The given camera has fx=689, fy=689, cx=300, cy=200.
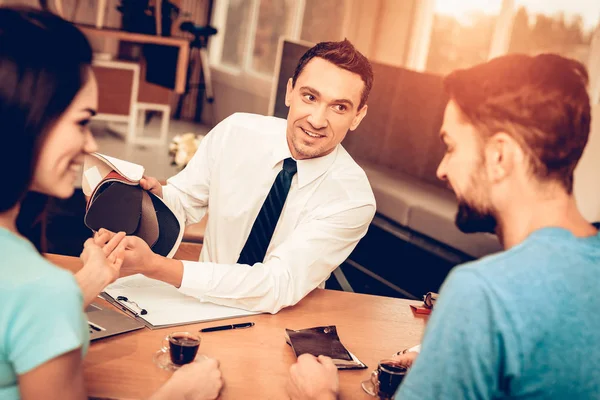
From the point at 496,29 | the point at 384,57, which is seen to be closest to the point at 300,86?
the point at 496,29

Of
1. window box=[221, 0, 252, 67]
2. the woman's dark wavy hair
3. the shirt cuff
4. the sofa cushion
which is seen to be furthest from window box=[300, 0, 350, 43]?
the woman's dark wavy hair

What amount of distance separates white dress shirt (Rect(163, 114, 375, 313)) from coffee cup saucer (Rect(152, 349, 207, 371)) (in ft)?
0.97

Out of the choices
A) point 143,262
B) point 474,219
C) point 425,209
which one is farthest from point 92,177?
point 425,209

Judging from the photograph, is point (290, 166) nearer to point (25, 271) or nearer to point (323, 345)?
point (323, 345)

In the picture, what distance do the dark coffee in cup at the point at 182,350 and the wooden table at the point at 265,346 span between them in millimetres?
38

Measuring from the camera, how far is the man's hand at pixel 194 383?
129 cm

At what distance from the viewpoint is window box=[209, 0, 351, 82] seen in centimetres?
786

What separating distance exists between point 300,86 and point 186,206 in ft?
1.94

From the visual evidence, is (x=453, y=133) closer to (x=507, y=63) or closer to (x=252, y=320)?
(x=507, y=63)

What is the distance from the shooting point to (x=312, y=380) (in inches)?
54.2

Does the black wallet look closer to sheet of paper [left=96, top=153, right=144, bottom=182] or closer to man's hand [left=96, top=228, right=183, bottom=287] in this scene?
man's hand [left=96, top=228, right=183, bottom=287]

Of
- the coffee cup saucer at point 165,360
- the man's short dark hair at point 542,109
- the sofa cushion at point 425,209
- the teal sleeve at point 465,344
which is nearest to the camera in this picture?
the teal sleeve at point 465,344

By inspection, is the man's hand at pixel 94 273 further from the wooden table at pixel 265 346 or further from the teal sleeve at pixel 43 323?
the teal sleeve at pixel 43 323

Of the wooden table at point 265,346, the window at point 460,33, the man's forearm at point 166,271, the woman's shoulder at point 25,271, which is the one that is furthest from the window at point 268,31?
the woman's shoulder at point 25,271
